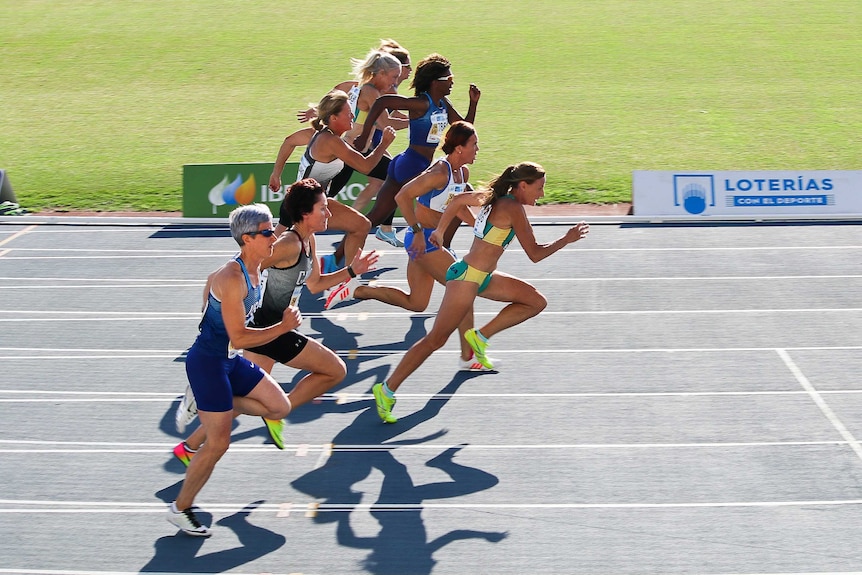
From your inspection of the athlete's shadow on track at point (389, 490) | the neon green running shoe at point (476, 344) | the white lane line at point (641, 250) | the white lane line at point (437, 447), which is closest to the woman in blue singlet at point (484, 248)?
the athlete's shadow on track at point (389, 490)

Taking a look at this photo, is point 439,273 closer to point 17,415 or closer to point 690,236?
point 17,415

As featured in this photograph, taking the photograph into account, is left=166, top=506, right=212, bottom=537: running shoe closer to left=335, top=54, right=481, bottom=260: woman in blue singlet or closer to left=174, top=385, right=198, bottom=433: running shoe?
left=174, top=385, right=198, bottom=433: running shoe

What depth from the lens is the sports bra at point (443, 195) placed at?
905 cm

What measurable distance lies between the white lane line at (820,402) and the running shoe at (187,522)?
4.44 meters

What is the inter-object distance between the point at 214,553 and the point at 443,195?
3.73m

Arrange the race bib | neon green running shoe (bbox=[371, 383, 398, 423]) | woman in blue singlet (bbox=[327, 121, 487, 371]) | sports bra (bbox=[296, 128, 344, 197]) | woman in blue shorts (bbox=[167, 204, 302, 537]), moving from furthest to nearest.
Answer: sports bra (bbox=[296, 128, 344, 197]), the race bib, woman in blue singlet (bbox=[327, 121, 487, 371]), neon green running shoe (bbox=[371, 383, 398, 423]), woman in blue shorts (bbox=[167, 204, 302, 537])

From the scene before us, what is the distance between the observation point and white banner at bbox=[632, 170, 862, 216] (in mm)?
14164

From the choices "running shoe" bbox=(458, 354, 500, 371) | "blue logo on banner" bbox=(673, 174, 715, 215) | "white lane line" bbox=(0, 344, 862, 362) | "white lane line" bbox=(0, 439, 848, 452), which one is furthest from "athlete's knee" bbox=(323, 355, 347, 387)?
"blue logo on banner" bbox=(673, 174, 715, 215)

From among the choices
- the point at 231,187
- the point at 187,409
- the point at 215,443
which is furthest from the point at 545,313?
the point at 231,187

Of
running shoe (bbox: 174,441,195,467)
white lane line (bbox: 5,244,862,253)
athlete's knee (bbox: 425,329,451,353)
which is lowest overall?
running shoe (bbox: 174,441,195,467)

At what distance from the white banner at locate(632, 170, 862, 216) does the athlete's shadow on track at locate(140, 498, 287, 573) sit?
9.04 m

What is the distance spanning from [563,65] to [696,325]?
17.5 meters

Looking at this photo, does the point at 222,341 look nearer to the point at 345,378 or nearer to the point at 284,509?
the point at 284,509

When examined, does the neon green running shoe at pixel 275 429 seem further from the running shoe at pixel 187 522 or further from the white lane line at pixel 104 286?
the white lane line at pixel 104 286
